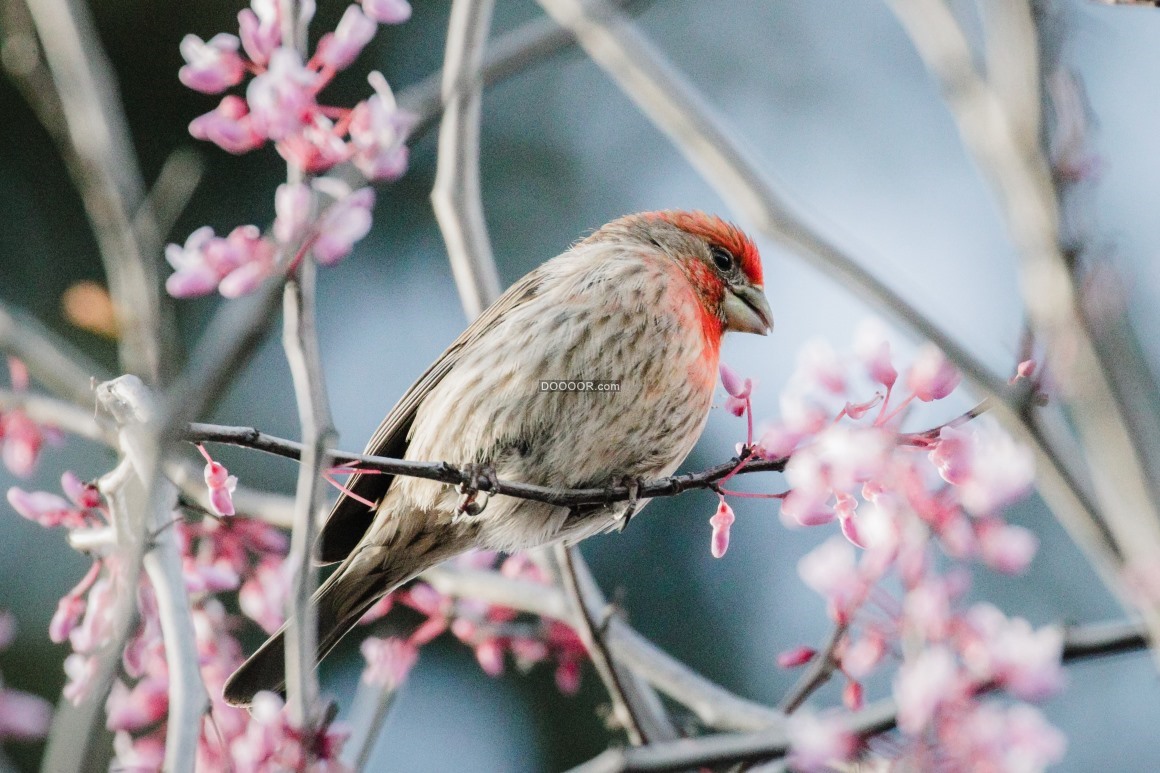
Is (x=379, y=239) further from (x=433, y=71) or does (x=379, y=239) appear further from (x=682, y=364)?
(x=682, y=364)

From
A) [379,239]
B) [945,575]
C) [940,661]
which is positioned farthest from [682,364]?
[379,239]

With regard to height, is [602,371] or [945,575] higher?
[602,371]

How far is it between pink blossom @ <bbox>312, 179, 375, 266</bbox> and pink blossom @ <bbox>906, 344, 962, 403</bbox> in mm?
925

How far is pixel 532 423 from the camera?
2.37 m

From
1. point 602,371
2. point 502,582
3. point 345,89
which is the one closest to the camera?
point 602,371

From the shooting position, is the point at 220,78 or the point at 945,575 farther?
the point at 945,575

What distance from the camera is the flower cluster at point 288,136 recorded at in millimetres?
1765

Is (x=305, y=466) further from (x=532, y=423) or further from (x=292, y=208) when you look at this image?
(x=532, y=423)

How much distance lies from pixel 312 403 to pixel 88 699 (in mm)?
548

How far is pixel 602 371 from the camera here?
2.42 metres

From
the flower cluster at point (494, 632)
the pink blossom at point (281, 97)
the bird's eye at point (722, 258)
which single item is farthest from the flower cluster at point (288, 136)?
the bird's eye at point (722, 258)

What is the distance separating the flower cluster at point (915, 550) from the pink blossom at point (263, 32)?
3.16ft

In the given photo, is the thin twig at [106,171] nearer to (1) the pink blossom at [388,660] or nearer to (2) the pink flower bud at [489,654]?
(1) the pink blossom at [388,660]

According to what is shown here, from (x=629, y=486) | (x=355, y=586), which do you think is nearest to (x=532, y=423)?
(x=629, y=486)
